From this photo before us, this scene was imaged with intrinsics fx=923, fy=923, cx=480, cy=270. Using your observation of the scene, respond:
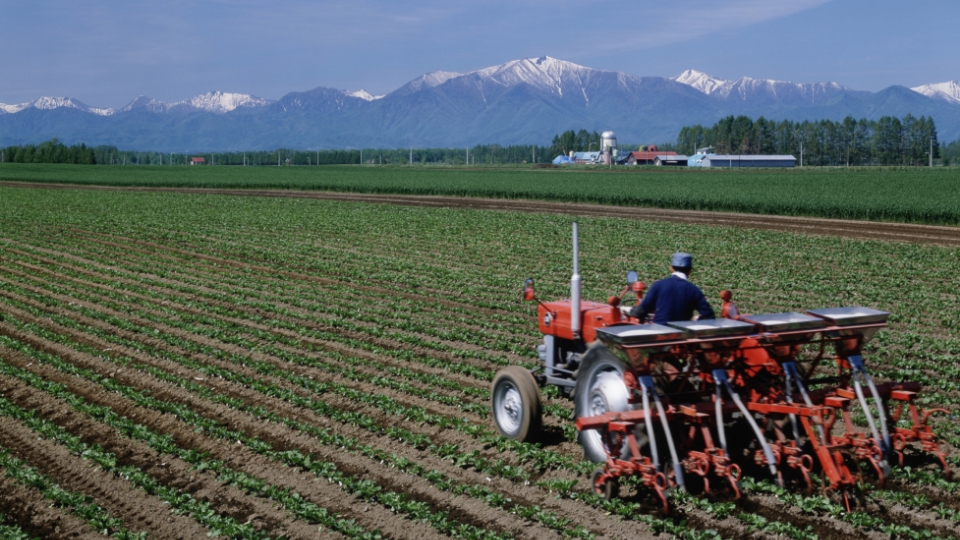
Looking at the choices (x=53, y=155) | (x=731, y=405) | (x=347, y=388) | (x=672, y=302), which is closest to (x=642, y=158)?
(x=53, y=155)

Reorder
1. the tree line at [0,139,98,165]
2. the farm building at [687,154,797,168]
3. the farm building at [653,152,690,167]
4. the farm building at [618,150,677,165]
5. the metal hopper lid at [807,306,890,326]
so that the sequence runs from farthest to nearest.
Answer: the farm building at [618,150,677,165]
the farm building at [653,152,690,167]
the farm building at [687,154,797,168]
the tree line at [0,139,98,165]
the metal hopper lid at [807,306,890,326]

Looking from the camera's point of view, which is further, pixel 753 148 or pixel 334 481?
pixel 753 148

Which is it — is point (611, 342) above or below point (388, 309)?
above

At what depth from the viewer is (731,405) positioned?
800 cm

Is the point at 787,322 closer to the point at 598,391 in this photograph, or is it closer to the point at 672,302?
the point at 672,302

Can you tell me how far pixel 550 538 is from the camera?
7270mm

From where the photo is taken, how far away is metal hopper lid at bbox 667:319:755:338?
7797 mm

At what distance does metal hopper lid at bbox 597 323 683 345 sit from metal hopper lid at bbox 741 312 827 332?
0.84 metres

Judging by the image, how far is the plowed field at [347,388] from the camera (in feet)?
25.2

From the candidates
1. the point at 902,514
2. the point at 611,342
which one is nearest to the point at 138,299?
the point at 611,342

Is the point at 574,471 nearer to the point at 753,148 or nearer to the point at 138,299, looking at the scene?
the point at 138,299

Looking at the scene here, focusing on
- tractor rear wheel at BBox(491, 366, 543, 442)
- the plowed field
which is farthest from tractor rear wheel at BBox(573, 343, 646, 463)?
tractor rear wheel at BBox(491, 366, 543, 442)

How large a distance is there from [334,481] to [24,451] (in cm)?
342

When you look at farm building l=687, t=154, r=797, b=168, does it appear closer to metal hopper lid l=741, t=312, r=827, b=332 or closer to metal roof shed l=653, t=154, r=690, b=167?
metal roof shed l=653, t=154, r=690, b=167
